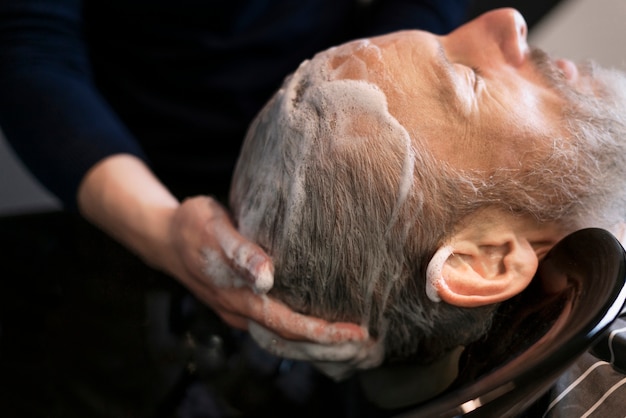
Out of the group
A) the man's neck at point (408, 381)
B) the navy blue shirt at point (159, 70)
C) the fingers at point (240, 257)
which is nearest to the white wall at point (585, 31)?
the navy blue shirt at point (159, 70)

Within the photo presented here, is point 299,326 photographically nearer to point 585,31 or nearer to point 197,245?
point 197,245

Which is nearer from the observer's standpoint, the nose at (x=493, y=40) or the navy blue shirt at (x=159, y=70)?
the nose at (x=493, y=40)

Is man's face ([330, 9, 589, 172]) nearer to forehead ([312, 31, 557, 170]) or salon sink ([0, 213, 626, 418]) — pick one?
forehead ([312, 31, 557, 170])

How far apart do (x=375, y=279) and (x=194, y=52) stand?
2.07ft

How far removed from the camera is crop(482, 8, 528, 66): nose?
0.82 metres

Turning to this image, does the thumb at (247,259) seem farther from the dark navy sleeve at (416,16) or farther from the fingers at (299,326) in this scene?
the dark navy sleeve at (416,16)

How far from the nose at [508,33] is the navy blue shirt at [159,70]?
0.44 m

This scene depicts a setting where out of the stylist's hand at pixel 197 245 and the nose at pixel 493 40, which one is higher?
the nose at pixel 493 40

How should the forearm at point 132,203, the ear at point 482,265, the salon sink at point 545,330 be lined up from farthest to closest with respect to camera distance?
1. the forearm at point 132,203
2. the ear at point 482,265
3. the salon sink at point 545,330

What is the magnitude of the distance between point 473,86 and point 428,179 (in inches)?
5.7

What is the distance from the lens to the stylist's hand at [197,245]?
0.81 m

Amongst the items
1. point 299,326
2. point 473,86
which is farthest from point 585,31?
point 299,326

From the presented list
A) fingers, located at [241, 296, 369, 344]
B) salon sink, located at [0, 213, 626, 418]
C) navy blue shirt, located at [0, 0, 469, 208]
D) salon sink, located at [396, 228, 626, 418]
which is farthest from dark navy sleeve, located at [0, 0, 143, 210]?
salon sink, located at [396, 228, 626, 418]

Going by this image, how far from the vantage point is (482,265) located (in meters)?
0.75
